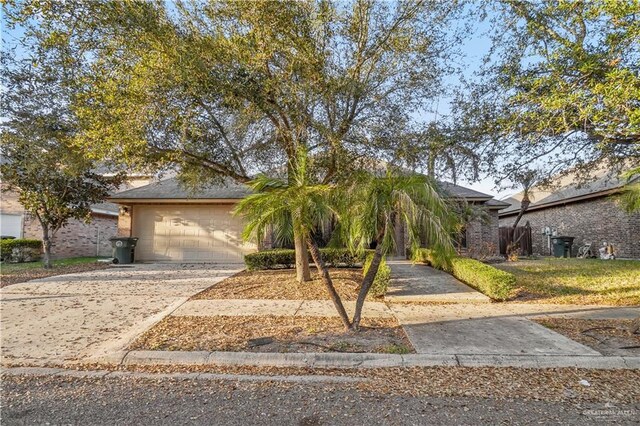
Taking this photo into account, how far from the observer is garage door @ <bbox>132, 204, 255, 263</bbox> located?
48.3 feet

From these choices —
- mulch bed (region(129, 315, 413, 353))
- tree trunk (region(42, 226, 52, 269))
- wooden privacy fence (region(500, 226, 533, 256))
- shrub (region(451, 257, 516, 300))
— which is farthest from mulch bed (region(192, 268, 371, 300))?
wooden privacy fence (region(500, 226, 533, 256))

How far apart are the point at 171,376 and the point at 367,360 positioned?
216 cm

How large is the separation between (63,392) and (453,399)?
3.69m

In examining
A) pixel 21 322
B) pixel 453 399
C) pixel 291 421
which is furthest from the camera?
pixel 21 322

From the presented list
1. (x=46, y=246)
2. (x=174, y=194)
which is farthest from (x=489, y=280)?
(x=46, y=246)

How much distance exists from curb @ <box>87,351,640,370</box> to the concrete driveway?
766 mm

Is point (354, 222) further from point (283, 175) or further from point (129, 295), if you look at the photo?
point (129, 295)

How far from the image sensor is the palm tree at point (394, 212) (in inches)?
183

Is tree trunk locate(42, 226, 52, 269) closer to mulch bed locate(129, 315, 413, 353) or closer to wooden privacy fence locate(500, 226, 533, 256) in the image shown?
mulch bed locate(129, 315, 413, 353)

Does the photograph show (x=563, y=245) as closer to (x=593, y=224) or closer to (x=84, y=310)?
(x=593, y=224)

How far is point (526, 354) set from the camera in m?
4.46

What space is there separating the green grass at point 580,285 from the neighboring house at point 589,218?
11.6 feet

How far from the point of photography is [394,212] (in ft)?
15.7

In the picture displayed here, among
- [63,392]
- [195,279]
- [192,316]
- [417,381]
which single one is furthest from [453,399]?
[195,279]
